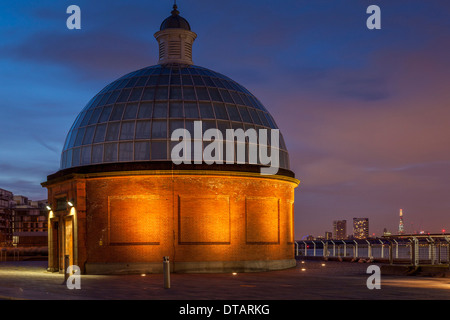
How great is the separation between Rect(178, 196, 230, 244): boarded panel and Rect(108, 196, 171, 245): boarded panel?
1.06m

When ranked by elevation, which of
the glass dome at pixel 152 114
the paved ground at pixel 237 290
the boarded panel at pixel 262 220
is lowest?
the paved ground at pixel 237 290

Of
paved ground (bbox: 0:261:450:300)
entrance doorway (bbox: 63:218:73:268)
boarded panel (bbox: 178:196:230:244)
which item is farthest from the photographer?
entrance doorway (bbox: 63:218:73:268)

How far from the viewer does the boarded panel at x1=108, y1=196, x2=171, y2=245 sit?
3338 centimetres

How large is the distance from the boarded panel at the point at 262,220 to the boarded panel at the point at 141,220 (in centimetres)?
508

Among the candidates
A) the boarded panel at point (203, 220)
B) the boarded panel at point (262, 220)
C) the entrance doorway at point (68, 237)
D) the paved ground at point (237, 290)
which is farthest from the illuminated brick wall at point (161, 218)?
the paved ground at point (237, 290)

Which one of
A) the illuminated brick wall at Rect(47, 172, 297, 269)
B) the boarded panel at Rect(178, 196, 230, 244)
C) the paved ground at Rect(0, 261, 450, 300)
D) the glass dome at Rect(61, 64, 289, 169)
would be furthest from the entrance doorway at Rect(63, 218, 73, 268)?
the paved ground at Rect(0, 261, 450, 300)

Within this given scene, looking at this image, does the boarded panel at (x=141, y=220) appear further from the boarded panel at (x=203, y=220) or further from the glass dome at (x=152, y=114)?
the glass dome at (x=152, y=114)

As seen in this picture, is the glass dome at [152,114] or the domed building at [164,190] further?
the glass dome at [152,114]

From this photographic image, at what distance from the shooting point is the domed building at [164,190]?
33.4m

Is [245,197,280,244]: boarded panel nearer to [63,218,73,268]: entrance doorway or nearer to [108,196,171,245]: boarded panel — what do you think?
[108,196,171,245]: boarded panel

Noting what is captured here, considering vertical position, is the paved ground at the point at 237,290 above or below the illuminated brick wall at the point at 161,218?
below

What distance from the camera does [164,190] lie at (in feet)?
109

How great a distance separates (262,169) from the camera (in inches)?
1406
